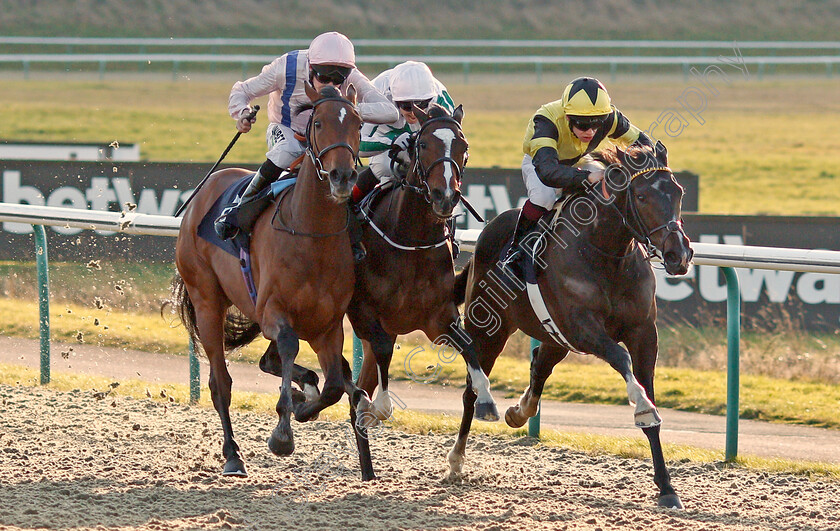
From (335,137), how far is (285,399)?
3.78ft

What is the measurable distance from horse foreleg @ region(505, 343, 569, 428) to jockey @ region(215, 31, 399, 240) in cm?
148

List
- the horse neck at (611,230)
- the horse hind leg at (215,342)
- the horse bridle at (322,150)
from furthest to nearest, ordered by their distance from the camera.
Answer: the horse hind leg at (215,342), the horse neck at (611,230), the horse bridle at (322,150)

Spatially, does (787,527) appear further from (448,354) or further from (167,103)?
(167,103)

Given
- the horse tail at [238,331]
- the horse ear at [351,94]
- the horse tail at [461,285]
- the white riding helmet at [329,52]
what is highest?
the white riding helmet at [329,52]

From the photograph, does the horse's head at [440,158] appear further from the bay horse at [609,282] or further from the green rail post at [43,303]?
the green rail post at [43,303]

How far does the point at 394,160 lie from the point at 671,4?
30231 millimetres

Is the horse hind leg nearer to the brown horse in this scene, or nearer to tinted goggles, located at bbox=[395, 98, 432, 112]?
the brown horse

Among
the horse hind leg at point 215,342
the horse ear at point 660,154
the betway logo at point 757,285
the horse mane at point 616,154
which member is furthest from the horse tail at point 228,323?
the betway logo at point 757,285

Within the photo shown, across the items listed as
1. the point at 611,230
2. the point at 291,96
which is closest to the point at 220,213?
the point at 291,96

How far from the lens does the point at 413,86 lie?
546cm

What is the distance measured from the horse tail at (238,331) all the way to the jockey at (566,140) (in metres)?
1.62

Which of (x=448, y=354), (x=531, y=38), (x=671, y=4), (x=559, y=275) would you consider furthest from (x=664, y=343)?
(x=671, y=4)

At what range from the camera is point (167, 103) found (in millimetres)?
21531

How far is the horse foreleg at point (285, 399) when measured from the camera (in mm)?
4809
